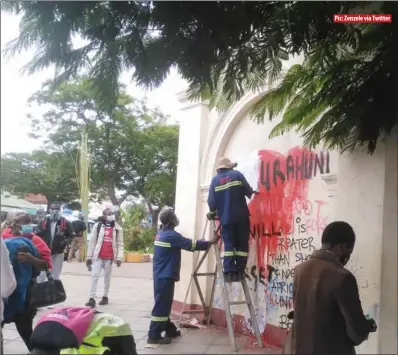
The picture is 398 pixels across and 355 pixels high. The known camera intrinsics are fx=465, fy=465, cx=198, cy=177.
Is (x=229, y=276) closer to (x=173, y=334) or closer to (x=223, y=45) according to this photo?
(x=173, y=334)

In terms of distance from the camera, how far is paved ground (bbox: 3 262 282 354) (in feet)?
5.31

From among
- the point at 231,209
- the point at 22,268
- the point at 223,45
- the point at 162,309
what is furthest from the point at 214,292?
the point at 223,45

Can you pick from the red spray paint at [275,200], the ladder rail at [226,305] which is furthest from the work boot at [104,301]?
the red spray paint at [275,200]

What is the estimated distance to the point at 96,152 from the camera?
1.54 m

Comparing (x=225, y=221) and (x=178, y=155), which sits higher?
(x=178, y=155)

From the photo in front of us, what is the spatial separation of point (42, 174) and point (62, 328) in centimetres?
50

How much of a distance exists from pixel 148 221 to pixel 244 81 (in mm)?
578

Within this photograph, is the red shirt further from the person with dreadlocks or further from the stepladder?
the stepladder

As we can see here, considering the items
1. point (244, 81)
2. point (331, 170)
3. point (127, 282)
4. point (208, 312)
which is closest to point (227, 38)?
point (244, 81)

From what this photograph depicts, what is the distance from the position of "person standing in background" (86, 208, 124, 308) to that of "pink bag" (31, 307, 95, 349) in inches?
4.9

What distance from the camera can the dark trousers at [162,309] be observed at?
1682 millimetres

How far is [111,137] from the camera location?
1.55 metres

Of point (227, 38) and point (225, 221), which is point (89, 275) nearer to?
point (225, 221)

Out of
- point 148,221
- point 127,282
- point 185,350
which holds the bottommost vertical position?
point 185,350
